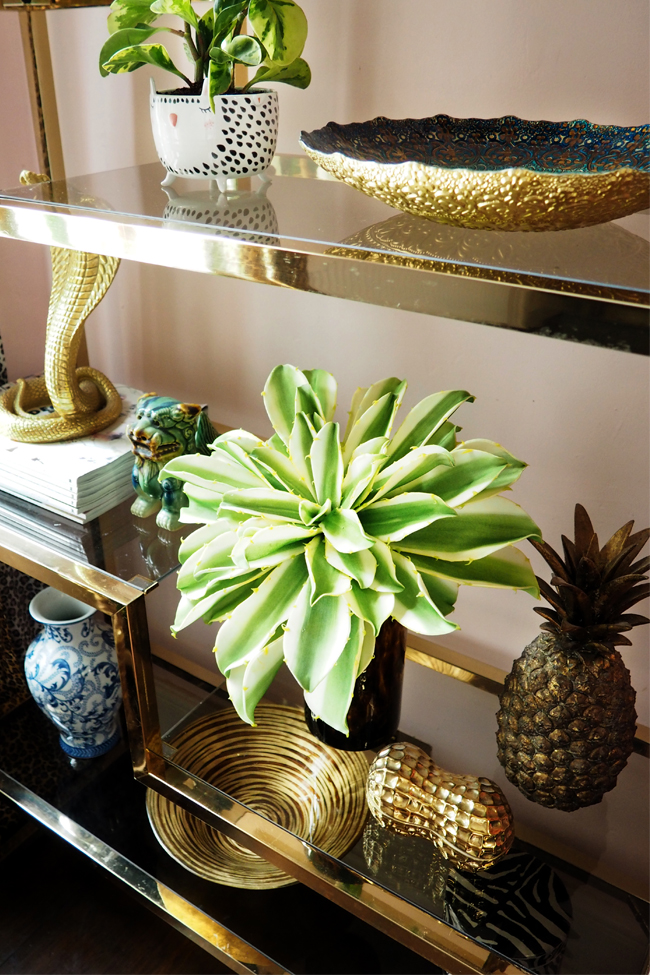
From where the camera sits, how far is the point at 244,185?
676 mm

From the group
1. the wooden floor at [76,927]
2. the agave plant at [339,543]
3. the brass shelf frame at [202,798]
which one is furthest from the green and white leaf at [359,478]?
the wooden floor at [76,927]

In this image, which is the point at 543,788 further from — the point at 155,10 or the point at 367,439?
the point at 155,10

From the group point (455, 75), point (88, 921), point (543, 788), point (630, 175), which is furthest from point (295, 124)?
point (88, 921)

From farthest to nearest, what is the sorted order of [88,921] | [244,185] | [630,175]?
[88,921], [244,185], [630,175]

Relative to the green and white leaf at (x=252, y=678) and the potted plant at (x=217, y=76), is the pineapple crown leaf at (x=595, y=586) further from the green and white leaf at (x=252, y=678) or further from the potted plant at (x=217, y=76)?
the potted plant at (x=217, y=76)

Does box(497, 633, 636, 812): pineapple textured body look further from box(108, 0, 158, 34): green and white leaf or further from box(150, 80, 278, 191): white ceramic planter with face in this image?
box(108, 0, 158, 34): green and white leaf

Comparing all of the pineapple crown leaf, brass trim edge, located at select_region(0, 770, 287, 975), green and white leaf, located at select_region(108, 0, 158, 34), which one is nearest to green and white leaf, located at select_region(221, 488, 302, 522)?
the pineapple crown leaf

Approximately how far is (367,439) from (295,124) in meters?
0.41

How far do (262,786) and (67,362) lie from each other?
1.80 feet

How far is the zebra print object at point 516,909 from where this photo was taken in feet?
2.22

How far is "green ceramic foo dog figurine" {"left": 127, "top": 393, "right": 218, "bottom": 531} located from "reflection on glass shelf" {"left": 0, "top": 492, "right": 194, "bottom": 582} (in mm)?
19

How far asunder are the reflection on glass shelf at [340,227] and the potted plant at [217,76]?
0.03m

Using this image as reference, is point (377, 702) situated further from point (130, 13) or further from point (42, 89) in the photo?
point (42, 89)

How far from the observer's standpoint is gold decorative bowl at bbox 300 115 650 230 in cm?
44
